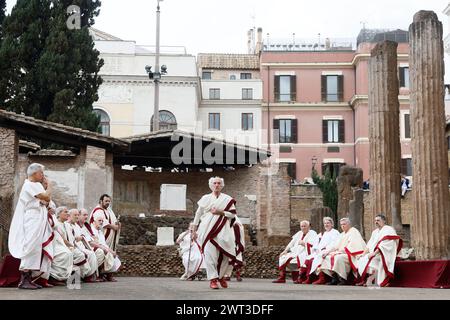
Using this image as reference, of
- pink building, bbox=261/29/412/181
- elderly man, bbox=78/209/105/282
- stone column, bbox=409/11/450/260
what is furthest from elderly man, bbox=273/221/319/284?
pink building, bbox=261/29/412/181

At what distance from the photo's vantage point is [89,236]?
653 inches

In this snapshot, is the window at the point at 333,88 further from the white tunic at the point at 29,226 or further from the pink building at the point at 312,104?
the white tunic at the point at 29,226

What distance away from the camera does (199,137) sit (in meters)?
31.0

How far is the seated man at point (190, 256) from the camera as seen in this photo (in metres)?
20.4

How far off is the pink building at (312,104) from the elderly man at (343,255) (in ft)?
126

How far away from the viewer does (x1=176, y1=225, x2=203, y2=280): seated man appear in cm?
2039

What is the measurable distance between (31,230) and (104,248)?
451 cm

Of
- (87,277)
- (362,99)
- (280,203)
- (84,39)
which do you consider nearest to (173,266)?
(87,277)

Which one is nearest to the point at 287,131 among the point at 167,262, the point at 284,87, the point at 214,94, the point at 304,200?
the point at 284,87

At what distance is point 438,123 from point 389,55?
3.41m

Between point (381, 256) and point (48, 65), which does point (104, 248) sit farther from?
point (48, 65)

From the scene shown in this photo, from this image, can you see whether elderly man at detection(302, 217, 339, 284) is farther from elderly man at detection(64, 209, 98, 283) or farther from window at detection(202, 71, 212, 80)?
window at detection(202, 71, 212, 80)

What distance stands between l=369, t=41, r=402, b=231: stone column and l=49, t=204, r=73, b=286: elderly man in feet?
28.4

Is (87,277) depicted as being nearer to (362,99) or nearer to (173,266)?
(173,266)
